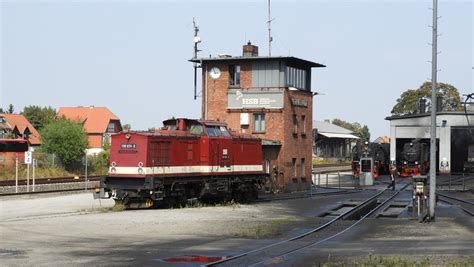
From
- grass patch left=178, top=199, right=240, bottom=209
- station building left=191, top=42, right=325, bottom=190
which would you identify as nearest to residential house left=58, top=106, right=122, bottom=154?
station building left=191, top=42, right=325, bottom=190

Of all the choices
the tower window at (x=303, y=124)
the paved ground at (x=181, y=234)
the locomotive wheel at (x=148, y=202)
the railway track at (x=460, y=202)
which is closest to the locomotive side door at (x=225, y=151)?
the paved ground at (x=181, y=234)

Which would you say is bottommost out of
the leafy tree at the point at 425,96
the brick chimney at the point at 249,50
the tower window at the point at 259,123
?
the tower window at the point at 259,123

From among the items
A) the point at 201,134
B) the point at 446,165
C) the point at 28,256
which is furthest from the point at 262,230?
the point at 446,165

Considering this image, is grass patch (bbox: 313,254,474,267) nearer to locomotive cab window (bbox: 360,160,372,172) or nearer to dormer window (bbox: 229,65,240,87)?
dormer window (bbox: 229,65,240,87)

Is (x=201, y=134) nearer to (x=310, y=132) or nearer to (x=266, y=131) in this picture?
(x=266, y=131)

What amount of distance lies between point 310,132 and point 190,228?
25687 mm

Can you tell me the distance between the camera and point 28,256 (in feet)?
40.3

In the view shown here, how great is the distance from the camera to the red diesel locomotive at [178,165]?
2431cm

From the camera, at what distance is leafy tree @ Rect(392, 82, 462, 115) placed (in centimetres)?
10406

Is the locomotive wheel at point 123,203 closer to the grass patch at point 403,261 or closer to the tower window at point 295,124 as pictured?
the grass patch at point 403,261

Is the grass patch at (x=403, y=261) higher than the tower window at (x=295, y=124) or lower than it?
lower

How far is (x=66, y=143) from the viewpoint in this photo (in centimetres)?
6194

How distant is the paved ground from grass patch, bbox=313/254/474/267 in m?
0.59

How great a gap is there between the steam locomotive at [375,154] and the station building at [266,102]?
12.4m
